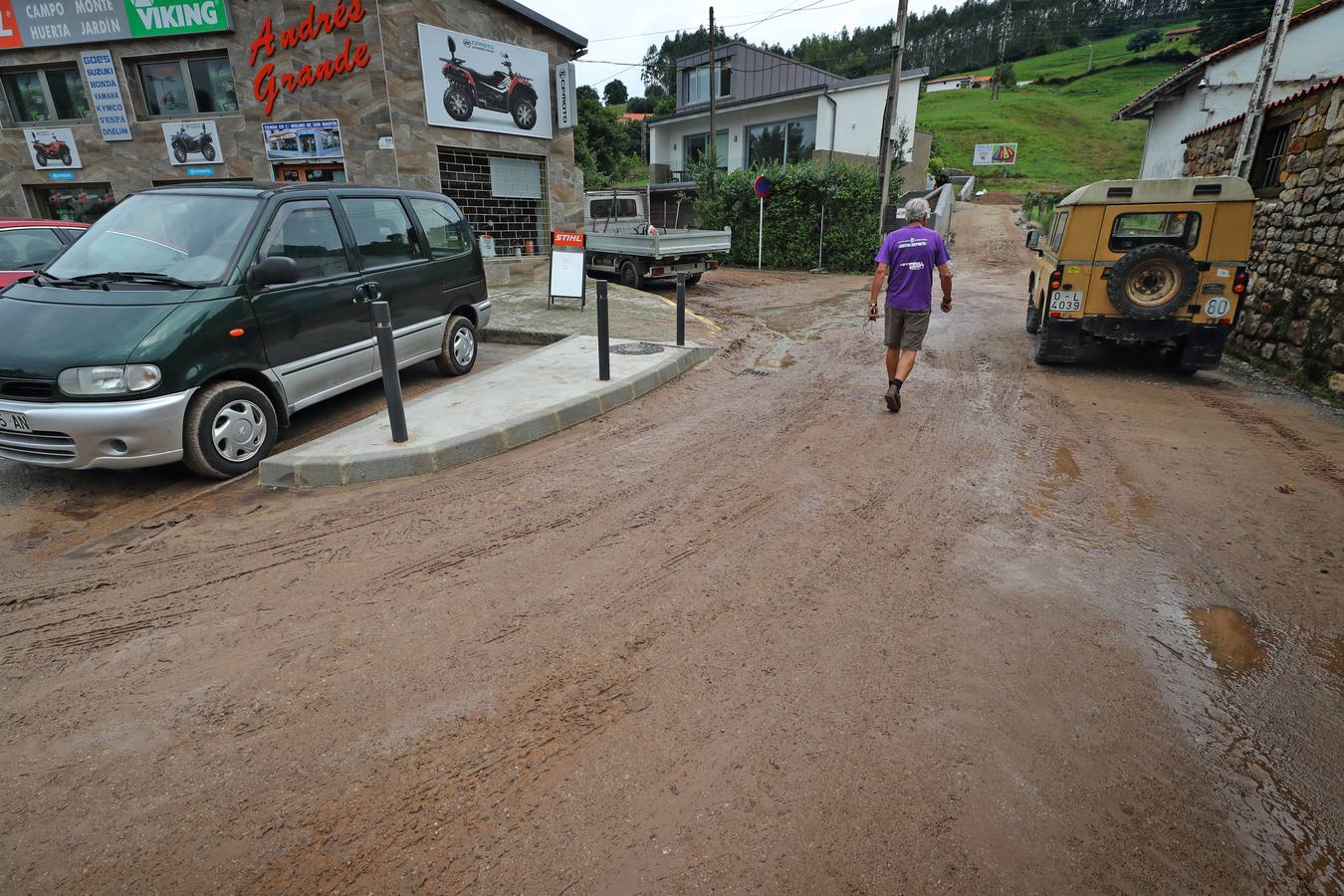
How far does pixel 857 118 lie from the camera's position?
27.8 m

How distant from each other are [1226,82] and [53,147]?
27406 mm

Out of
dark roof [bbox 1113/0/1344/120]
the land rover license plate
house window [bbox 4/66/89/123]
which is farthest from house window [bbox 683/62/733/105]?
the land rover license plate

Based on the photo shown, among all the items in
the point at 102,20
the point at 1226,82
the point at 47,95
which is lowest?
the point at 1226,82

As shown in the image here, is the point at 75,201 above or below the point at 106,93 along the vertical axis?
below

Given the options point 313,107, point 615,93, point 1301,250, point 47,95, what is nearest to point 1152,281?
point 1301,250

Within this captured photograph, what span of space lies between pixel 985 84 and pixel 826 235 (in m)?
79.4

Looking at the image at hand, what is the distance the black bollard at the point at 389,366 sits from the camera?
5062 mm

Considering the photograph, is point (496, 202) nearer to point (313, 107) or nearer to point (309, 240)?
point (313, 107)

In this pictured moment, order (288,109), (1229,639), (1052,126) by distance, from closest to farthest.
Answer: (1229,639) → (288,109) → (1052,126)

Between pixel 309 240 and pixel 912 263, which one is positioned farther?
pixel 912 263

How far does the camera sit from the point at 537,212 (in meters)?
17.3

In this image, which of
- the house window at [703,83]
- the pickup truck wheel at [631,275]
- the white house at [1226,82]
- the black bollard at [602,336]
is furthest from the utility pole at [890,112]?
the house window at [703,83]

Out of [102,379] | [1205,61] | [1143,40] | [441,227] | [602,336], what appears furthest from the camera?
[1143,40]

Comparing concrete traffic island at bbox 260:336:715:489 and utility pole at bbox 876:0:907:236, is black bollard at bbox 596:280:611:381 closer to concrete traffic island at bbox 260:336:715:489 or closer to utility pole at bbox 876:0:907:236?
concrete traffic island at bbox 260:336:715:489
